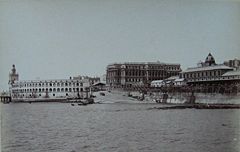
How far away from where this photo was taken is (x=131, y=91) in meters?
3.03

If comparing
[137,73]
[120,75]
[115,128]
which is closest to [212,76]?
[137,73]

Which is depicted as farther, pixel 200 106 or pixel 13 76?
pixel 200 106

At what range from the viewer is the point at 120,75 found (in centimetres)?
295

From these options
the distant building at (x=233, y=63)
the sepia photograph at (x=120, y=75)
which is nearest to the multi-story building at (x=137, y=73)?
the sepia photograph at (x=120, y=75)

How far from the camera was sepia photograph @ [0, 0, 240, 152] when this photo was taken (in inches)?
105

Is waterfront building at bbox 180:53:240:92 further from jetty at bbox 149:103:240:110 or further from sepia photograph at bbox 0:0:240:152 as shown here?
jetty at bbox 149:103:240:110

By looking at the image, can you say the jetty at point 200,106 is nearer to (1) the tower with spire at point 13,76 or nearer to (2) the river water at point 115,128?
(2) the river water at point 115,128

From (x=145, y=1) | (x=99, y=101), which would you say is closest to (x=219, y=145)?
Answer: (x=99, y=101)

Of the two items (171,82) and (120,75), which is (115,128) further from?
(171,82)

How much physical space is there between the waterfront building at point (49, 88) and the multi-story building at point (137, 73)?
0.64ft

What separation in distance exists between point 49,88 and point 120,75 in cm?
51

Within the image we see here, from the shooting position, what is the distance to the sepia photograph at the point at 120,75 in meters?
2.67

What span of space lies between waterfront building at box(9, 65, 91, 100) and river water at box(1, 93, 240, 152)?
0.25 ft

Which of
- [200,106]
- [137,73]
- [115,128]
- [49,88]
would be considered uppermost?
[137,73]
